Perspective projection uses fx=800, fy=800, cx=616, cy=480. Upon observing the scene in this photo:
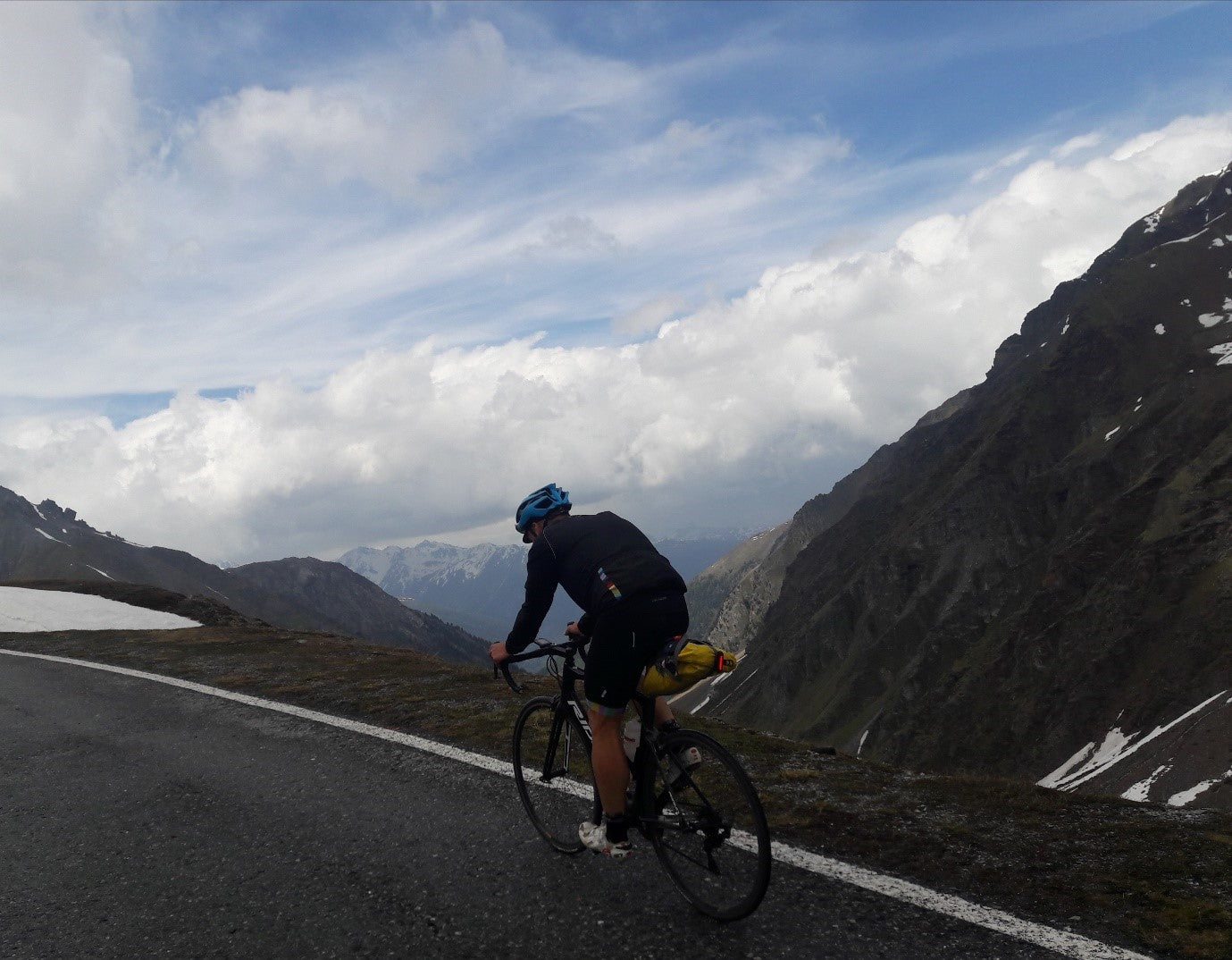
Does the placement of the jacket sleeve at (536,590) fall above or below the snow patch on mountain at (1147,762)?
above

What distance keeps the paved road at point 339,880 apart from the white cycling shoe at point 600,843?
289 millimetres

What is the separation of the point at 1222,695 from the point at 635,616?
103915 millimetres

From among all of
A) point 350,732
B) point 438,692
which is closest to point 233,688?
point 438,692

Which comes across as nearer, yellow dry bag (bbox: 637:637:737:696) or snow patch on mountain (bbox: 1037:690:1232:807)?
yellow dry bag (bbox: 637:637:737:696)

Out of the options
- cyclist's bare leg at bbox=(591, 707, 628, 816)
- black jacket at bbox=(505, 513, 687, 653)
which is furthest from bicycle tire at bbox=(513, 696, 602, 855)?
black jacket at bbox=(505, 513, 687, 653)

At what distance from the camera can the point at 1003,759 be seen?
108m

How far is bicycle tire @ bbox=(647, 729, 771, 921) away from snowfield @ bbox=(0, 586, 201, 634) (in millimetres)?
24219

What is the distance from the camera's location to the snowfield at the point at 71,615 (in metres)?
26.8

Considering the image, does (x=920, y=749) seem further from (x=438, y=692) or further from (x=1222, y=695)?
(x=438, y=692)

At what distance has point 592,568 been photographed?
220 inches

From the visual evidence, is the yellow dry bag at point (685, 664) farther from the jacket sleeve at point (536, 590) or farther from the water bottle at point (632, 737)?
the jacket sleeve at point (536, 590)

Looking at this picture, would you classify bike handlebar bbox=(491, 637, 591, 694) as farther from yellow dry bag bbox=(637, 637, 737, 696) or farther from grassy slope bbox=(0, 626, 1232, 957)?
grassy slope bbox=(0, 626, 1232, 957)

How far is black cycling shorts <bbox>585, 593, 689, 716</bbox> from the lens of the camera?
17.6ft

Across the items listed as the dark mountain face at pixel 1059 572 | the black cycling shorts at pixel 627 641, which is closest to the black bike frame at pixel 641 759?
the black cycling shorts at pixel 627 641
